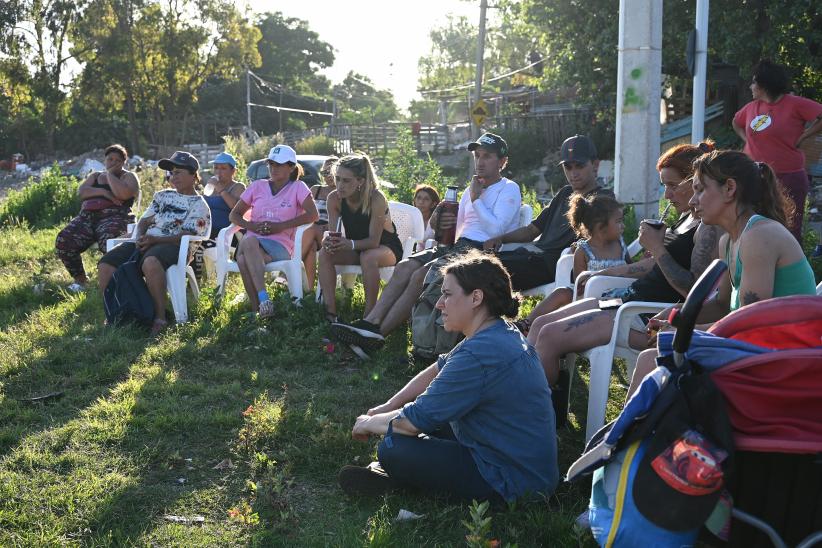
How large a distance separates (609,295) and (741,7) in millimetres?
13188

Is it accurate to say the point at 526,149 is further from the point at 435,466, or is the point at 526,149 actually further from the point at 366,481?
the point at 435,466

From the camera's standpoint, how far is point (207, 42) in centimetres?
4228

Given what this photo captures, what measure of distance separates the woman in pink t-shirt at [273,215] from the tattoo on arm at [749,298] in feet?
15.5

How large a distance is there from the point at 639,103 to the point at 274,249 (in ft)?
11.3

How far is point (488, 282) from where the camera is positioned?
3.51 metres

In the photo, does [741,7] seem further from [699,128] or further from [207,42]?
[207,42]

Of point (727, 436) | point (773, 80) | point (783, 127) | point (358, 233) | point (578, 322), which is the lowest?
point (578, 322)

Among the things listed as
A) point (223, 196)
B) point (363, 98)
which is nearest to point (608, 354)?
point (223, 196)

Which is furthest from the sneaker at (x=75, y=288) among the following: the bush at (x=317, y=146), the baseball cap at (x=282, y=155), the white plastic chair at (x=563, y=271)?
the bush at (x=317, y=146)

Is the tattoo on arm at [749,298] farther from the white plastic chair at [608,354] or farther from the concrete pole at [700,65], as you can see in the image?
the concrete pole at [700,65]

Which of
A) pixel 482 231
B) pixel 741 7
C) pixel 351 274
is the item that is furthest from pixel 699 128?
pixel 741 7

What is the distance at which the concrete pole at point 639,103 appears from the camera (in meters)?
7.25

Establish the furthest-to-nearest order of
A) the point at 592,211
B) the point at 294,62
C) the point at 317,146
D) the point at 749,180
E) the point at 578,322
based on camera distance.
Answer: the point at 294,62 → the point at 317,146 → the point at 592,211 → the point at 578,322 → the point at 749,180

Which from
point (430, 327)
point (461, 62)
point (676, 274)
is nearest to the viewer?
point (676, 274)
